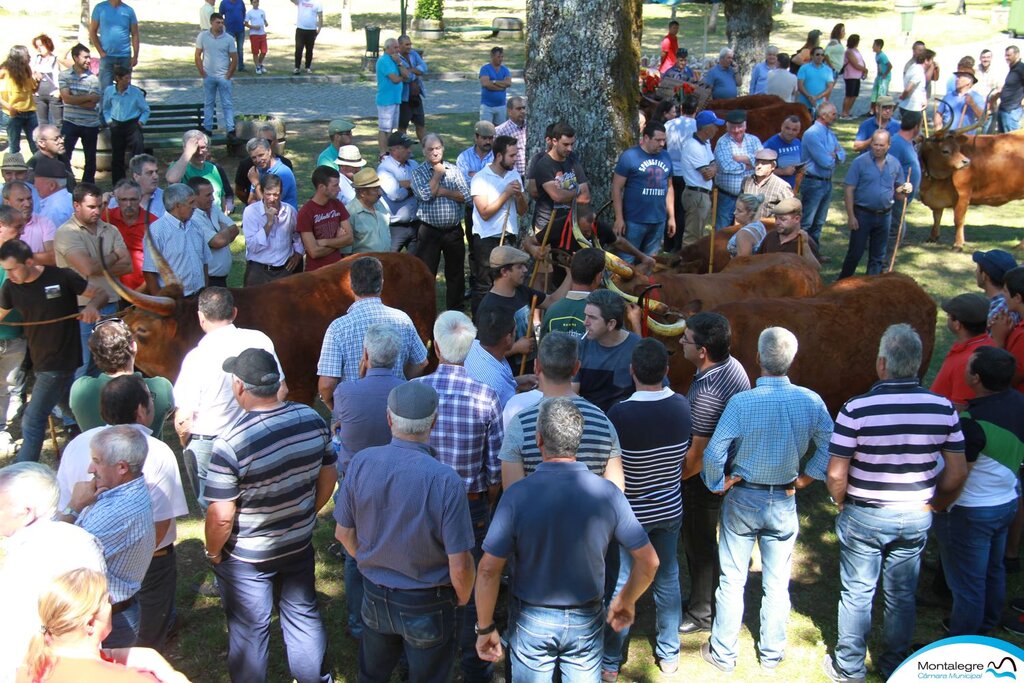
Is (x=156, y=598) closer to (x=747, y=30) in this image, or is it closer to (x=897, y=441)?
(x=897, y=441)

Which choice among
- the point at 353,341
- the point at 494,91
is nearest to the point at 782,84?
the point at 494,91

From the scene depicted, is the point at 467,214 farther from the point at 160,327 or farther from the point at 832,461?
the point at 832,461

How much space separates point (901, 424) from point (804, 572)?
5.91ft

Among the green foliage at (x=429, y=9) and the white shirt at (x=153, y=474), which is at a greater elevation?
the green foliage at (x=429, y=9)

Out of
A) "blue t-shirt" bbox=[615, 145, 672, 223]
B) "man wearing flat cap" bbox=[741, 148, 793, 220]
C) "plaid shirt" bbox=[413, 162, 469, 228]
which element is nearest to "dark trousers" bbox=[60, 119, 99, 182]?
"plaid shirt" bbox=[413, 162, 469, 228]

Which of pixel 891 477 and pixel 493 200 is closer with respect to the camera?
pixel 891 477

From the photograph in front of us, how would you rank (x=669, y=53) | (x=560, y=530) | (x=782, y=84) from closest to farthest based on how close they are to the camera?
(x=560, y=530), (x=782, y=84), (x=669, y=53)

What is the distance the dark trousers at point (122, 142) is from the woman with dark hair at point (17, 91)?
117 centimetres

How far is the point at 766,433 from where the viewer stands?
4.81 m

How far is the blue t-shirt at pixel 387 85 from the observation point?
14688 mm

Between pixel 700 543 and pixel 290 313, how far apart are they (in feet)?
11.1

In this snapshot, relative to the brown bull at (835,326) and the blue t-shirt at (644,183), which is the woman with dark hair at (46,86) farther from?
the brown bull at (835,326)

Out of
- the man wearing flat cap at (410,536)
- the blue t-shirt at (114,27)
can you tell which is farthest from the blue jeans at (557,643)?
the blue t-shirt at (114,27)

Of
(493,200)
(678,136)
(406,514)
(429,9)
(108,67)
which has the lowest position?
(406,514)
